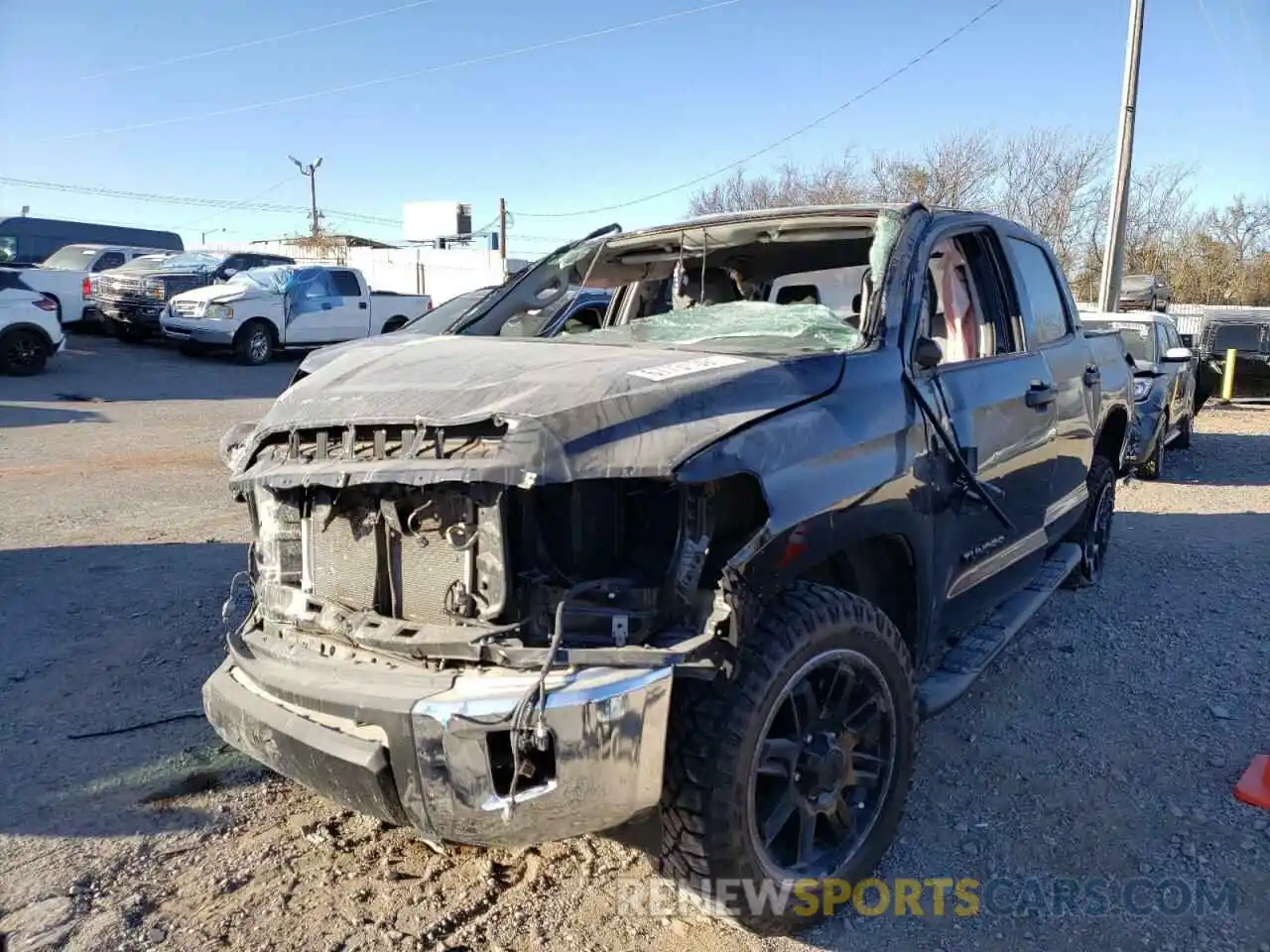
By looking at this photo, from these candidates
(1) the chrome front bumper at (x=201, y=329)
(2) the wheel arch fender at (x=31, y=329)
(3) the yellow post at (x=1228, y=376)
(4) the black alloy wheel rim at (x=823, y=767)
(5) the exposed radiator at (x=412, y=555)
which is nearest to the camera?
(5) the exposed radiator at (x=412, y=555)

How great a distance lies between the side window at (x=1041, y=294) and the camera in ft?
14.3

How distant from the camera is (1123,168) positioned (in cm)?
1571

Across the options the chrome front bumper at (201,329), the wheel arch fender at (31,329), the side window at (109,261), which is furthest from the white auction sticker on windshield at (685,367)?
the side window at (109,261)

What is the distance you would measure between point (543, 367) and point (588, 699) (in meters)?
1.07

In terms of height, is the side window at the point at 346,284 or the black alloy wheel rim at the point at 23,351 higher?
the side window at the point at 346,284

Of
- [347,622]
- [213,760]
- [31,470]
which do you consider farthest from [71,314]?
[347,622]

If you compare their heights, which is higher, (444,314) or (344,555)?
(444,314)

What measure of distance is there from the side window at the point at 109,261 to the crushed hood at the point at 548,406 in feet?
70.2

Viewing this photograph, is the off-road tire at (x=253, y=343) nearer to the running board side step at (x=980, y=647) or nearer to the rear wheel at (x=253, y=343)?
the rear wheel at (x=253, y=343)

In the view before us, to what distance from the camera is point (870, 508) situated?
280 cm

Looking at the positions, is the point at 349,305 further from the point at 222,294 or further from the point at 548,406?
the point at 548,406

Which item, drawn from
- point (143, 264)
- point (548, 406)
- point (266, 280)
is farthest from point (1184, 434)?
point (143, 264)

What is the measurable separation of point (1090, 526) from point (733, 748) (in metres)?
4.08

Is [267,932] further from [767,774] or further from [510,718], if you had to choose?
[767,774]
